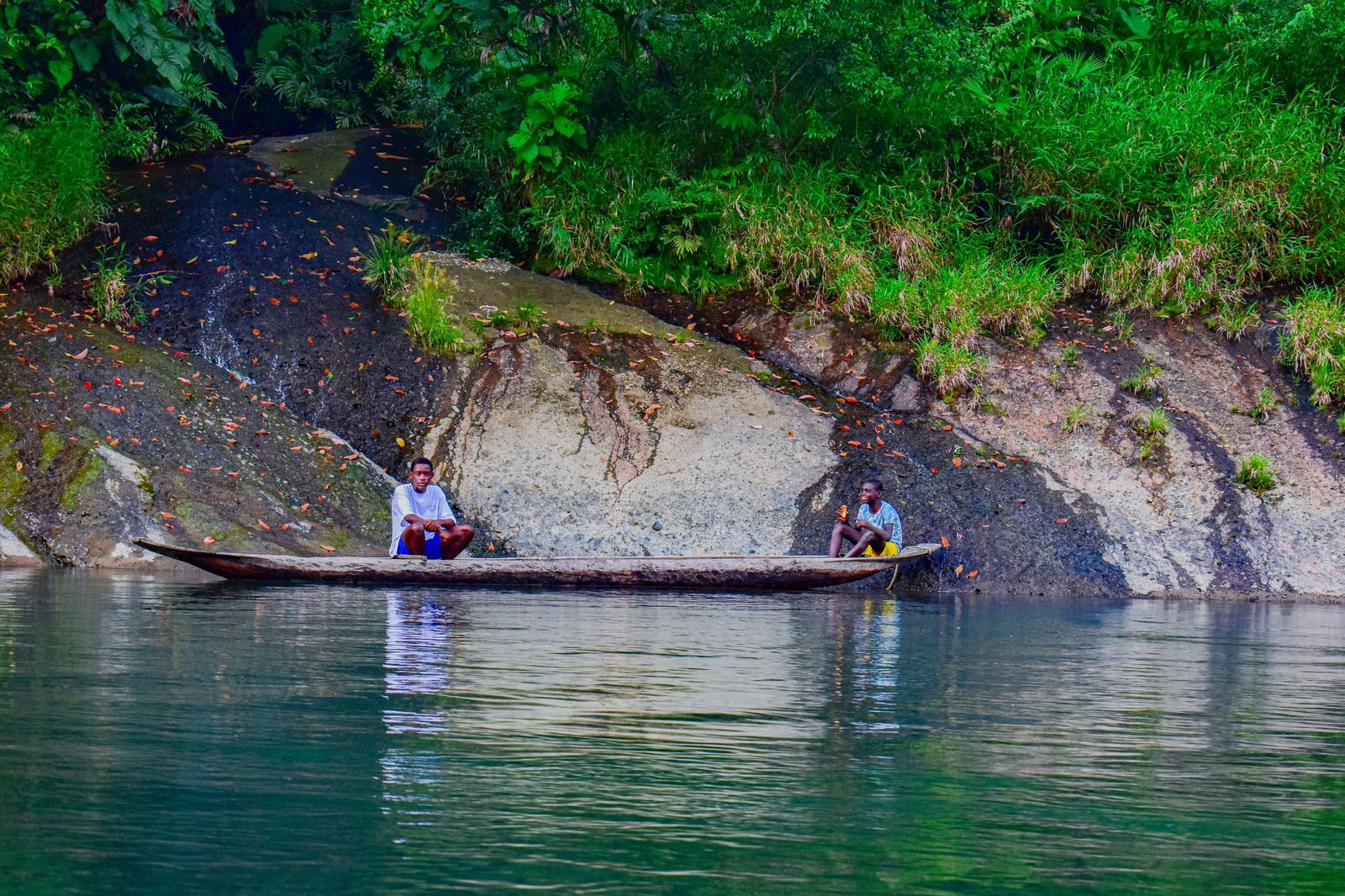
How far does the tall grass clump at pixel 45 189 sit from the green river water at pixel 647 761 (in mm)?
9663

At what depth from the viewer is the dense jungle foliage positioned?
659 inches

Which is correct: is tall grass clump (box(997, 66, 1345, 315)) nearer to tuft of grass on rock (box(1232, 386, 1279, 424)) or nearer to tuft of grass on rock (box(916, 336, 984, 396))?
tuft of grass on rock (box(1232, 386, 1279, 424))

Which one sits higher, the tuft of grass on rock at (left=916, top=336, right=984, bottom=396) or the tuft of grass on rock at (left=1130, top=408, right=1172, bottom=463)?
the tuft of grass on rock at (left=916, top=336, right=984, bottom=396)

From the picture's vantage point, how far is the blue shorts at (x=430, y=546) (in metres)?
12.0

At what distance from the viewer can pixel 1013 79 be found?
1895 centimetres

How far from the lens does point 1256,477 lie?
562 inches

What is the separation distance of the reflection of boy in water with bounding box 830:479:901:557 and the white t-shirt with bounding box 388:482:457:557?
11.5 ft

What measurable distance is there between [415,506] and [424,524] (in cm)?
34

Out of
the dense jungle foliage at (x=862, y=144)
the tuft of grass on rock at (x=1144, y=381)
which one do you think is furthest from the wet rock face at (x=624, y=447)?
the tuft of grass on rock at (x=1144, y=381)

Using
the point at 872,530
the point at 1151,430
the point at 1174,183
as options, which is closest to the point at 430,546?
the point at 872,530

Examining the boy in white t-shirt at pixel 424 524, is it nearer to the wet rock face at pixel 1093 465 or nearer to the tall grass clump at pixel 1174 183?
the wet rock face at pixel 1093 465

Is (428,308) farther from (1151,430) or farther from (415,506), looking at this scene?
(1151,430)

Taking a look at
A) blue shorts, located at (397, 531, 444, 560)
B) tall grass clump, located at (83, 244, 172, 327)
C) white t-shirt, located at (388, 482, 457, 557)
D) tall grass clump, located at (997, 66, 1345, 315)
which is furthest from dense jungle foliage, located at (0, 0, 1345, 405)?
blue shorts, located at (397, 531, 444, 560)

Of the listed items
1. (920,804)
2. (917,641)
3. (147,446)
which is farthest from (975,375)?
(920,804)
